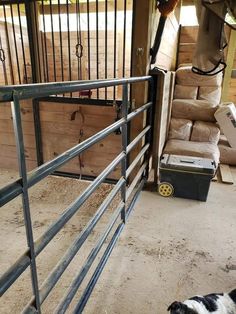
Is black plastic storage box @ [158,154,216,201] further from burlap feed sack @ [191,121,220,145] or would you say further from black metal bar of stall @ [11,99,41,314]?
black metal bar of stall @ [11,99,41,314]

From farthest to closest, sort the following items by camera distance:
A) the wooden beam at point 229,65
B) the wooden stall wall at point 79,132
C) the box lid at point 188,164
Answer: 1. the wooden beam at point 229,65
2. the wooden stall wall at point 79,132
3. the box lid at point 188,164

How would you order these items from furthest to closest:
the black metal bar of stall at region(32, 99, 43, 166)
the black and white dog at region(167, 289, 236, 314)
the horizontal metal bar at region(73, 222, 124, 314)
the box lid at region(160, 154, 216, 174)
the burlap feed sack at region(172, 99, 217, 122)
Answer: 1. the burlap feed sack at region(172, 99, 217, 122)
2. the black metal bar of stall at region(32, 99, 43, 166)
3. the box lid at region(160, 154, 216, 174)
4. the horizontal metal bar at region(73, 222, 124, 314)
5. the black and white dog at region(167, 289, 236, 314)

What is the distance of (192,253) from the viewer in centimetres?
171

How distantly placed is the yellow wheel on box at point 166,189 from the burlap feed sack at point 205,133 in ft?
3.32

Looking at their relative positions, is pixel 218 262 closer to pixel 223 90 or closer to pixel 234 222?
pixel 234 222

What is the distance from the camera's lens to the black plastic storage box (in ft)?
7.43

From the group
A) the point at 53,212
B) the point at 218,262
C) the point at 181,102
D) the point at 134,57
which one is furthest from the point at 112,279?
the point at 181,102

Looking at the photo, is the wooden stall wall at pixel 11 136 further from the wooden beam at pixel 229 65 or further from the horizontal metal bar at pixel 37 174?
the wooden beam at pixel 229 65

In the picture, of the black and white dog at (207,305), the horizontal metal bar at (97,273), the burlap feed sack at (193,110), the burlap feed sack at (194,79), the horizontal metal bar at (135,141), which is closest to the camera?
the black and white dog at (207,305)

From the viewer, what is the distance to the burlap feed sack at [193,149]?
8.75ft

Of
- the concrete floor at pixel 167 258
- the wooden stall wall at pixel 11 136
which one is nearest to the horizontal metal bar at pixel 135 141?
the concrete floor at pixel 167 258

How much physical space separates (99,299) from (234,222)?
126 cm

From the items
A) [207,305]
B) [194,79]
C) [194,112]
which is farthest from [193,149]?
[207,305]

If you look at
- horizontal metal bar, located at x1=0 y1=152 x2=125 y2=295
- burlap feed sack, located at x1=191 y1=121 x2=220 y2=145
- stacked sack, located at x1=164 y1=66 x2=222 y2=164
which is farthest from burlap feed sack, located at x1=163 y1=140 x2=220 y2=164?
horizontal metal bar, located at x1=0 y1=152 x2=125 y2=295
